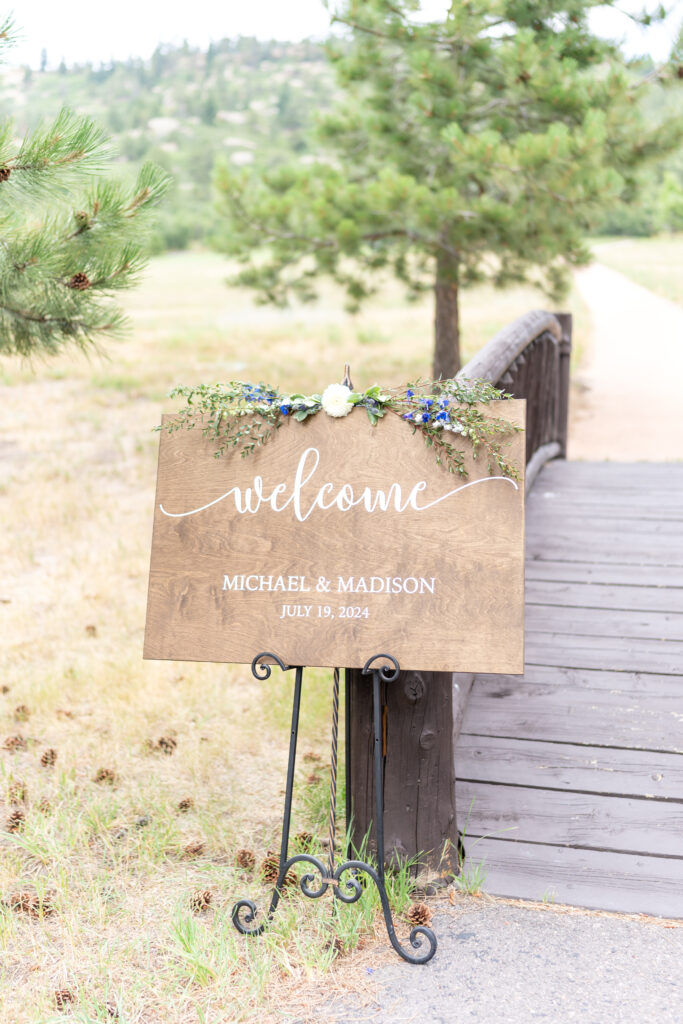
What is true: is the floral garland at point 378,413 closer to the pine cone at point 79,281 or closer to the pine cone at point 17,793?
the pine cone at point 79,281

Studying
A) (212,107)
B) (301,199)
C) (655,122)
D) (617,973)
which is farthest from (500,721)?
(212,107)

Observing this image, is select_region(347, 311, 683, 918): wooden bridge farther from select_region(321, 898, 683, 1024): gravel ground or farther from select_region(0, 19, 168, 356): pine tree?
select_region(0, 19, 168, 356): pine tree

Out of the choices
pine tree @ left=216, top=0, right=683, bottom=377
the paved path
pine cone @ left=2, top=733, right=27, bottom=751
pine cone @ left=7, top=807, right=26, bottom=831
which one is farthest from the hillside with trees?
pine cone @ left=7, top=807, right=26, bottom=831

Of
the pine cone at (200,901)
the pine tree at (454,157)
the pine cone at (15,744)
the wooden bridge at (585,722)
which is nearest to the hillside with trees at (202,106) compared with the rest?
the pine tree at (454,157)

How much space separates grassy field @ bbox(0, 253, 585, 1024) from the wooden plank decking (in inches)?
16.8

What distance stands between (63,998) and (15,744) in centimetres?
150

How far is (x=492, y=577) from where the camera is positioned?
197cm

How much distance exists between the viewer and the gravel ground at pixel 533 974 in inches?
73.9

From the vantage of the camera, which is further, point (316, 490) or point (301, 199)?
point (301, 199)

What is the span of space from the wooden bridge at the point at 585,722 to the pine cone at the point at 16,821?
127 cm

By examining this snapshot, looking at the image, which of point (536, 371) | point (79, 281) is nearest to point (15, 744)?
point (79, 281)

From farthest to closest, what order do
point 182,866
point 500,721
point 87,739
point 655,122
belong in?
point 655,122 < point 87,739 < point 500,721 < point 182,866

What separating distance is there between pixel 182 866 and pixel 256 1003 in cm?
65

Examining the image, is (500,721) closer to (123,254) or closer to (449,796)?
(449,796)
